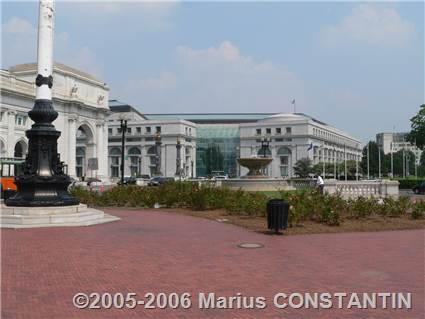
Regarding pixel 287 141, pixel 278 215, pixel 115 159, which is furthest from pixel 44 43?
pixel 287 141

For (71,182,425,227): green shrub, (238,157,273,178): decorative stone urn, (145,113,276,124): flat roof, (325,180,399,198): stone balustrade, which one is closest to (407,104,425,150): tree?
(238,157,273,178): decorative stone urn

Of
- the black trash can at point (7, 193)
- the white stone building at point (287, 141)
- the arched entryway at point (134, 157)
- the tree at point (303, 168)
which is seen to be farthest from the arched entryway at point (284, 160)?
the black trash can at point (7, 193)

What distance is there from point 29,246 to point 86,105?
83.9 meters

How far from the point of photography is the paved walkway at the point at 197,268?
6.71 meters


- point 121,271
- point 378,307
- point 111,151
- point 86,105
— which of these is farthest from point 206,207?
point 111,151

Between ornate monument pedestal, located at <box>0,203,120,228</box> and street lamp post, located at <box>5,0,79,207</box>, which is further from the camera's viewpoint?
street lamp post, located at <box>5,0,79,207</box>

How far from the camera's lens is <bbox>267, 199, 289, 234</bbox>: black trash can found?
14672 millimetres

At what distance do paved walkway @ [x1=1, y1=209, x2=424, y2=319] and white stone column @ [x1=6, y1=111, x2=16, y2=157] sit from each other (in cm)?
6089

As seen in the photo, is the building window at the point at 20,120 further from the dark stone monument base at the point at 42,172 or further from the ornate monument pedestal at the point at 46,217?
the ornate monument pedestal at the point at 46,217

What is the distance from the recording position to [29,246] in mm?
11922

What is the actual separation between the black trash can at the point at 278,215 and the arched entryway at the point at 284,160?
14021 cm

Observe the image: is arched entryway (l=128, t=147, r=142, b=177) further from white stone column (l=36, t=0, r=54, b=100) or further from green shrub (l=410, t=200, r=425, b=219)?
green shrub (l=410, t=200, r=425, b=219)

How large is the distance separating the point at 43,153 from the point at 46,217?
3.19 m

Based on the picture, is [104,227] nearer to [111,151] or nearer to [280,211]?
[280,211]
